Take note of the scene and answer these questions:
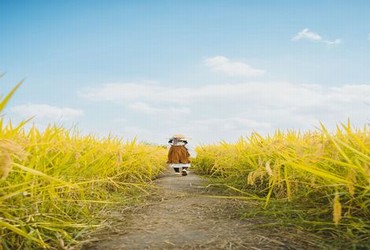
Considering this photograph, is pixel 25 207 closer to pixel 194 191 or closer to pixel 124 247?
pixel 124 247

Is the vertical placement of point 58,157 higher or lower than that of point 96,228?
higher

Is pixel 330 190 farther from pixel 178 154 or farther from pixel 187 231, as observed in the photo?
pixel 178 154

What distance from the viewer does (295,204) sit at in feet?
9.61

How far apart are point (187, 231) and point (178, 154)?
22.5ft

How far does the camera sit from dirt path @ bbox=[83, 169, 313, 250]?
89.7 inches

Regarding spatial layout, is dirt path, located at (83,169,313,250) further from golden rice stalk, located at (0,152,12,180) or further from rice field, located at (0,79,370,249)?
golden rice stalk, located at (0,152,12,180)

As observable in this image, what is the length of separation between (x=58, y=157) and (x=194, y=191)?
238 centimetres

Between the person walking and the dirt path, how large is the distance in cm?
566

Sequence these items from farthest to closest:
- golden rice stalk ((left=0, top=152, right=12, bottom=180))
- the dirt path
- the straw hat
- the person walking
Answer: the straw hat < the person walking < the dirt path < golden rice stalk ((left=0, top=152, right=12, bottom=180))

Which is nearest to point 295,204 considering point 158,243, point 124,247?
point 158,243

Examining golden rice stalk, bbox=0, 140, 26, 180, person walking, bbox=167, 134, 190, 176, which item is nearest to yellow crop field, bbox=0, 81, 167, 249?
golden rice stalk, bbox=0, 140, 26, 180

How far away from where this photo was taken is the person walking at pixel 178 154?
946 centimetres

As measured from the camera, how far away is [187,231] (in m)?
2.62

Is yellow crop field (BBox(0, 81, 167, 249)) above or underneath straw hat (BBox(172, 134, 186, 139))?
underneath
